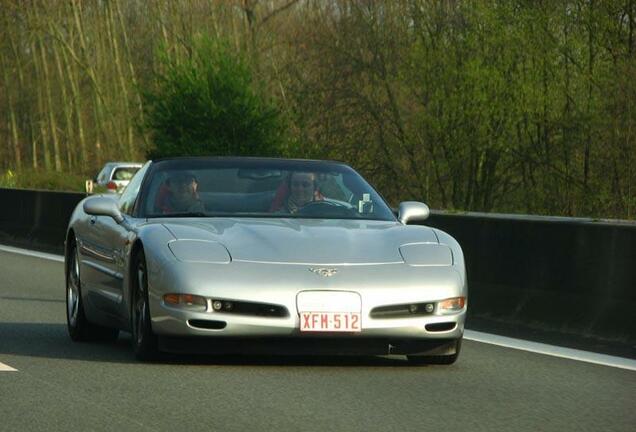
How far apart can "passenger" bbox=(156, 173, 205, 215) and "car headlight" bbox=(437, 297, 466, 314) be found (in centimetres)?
181

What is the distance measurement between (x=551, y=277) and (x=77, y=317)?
12.1 feet

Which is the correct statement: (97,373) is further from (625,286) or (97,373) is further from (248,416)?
(625,286)

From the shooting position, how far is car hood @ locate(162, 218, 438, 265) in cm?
938

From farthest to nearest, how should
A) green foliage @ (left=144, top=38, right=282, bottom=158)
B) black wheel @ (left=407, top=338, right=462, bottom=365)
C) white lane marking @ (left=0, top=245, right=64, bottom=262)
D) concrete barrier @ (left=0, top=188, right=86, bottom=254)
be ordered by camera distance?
green foliage @ (left=144, top=38, right=282, bottom=158) < concrete barrier @ (left=0, top=188, right=86, bottom=254) < white lane marking @ (left=0, top=245, right=64, bottom=262) < black wheel @ (left=407, top=338, right=462, bottom=365)

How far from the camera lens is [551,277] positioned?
12.7m

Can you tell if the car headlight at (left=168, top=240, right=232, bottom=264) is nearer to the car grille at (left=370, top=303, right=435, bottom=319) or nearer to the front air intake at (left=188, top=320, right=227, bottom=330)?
the front air intake at (left=188, top=320, right=227, bottom=330)

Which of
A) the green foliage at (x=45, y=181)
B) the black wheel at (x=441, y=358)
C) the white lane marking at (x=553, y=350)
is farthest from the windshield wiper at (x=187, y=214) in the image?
the green foliage at (x=45, y=181)

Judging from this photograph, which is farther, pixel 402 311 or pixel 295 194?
pixel 295 194

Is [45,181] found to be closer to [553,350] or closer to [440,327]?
[553,350]

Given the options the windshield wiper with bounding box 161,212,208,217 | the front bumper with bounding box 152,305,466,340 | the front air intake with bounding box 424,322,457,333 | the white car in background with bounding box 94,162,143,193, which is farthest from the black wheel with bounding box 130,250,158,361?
the white car in background with bounding box 94,162,143,193

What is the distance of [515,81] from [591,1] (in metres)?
3.22

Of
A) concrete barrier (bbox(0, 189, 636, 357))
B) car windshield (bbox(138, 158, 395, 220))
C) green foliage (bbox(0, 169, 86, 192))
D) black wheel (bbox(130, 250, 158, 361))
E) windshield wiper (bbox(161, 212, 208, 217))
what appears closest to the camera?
black wheel (bbox(130, 250, 158, 361))

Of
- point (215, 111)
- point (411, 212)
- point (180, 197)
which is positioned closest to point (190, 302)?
point (180, 197)

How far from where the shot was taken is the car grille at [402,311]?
9.27 m
